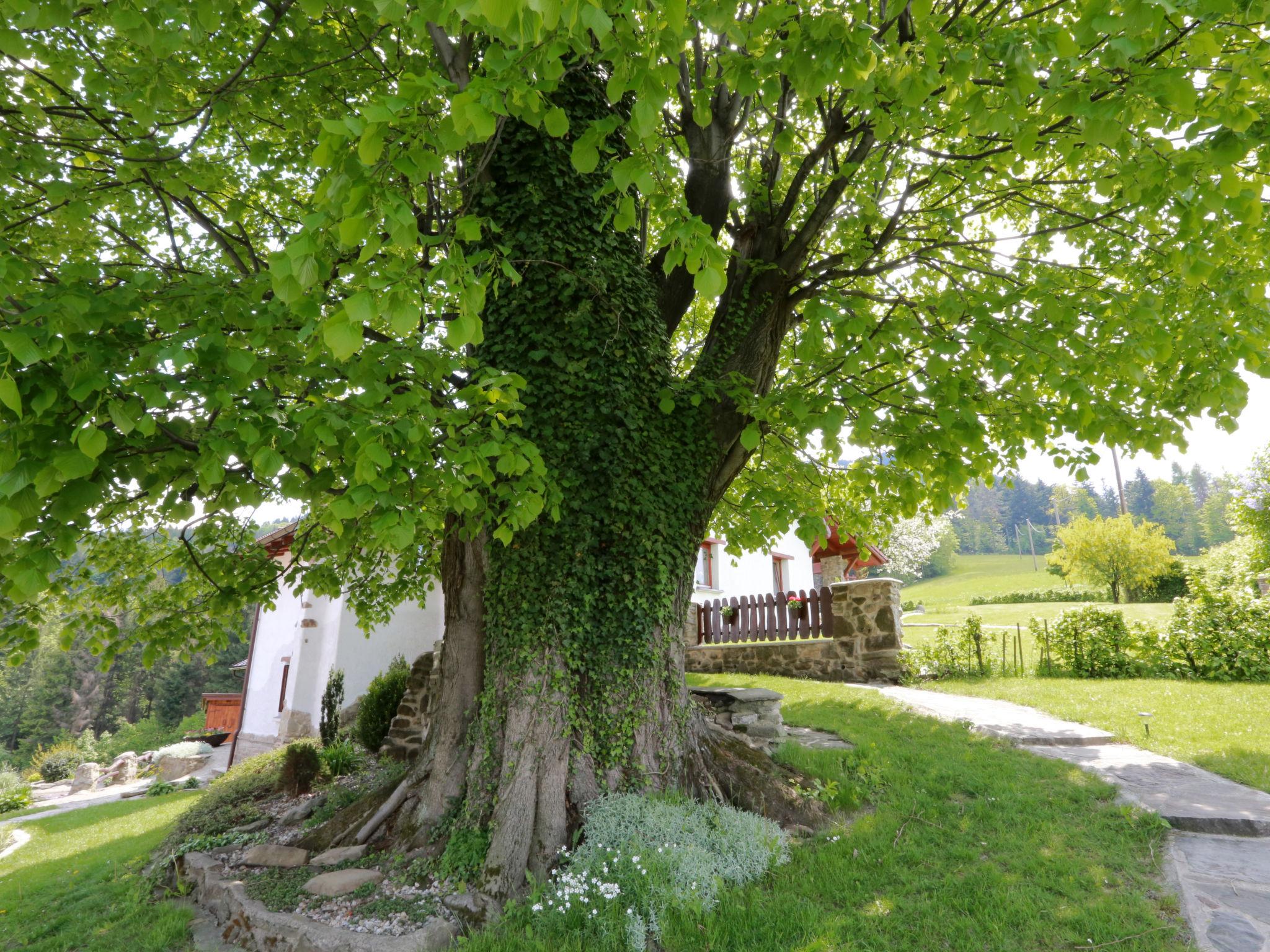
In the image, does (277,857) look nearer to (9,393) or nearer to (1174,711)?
(9,393)

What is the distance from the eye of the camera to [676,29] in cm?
209

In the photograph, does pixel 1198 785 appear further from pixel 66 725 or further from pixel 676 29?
pixel 66 725

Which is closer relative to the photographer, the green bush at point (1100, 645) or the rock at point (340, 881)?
the rock at point (340, 881)

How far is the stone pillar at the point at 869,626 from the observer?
10555mm

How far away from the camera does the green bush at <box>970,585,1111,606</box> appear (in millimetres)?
29500

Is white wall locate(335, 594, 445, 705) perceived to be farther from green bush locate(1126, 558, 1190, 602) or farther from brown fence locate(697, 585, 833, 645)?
green bush locate(1126, 558, 1190, 602)

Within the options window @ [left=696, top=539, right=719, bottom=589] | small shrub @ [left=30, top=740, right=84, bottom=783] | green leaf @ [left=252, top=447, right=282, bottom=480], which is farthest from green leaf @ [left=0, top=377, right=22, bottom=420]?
small shrub @ [left=30, top=740, right=84, bottom=783]

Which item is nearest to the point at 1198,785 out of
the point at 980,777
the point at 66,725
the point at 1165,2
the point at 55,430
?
the point at 980,777

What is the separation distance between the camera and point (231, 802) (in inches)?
276

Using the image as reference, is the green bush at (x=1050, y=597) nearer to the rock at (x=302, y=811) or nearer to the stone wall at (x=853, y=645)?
the stone wall at (x=853, y=645)

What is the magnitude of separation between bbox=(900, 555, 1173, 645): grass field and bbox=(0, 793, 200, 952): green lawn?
11460mm

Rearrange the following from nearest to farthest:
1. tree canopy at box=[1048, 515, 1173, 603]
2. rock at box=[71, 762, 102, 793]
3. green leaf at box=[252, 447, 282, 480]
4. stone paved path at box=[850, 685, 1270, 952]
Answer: green leaf at box=[252, 447, 282, 480]
stone paved path at box=[850, 685, 1270, 952]
rock at box=[71, 762, 102, 793]
tree canopy at box=[1048, 515, 1173, 603]

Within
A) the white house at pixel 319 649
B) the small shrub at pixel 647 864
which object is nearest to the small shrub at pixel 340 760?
the white house at pixel 319 649

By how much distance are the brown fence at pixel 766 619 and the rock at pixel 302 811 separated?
7.67 metres
